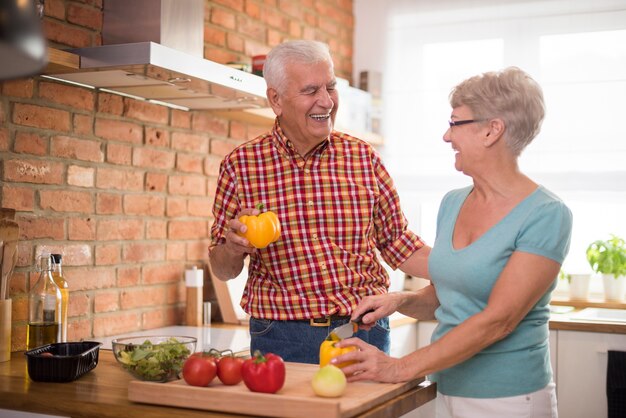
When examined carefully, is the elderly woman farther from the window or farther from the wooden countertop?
the window

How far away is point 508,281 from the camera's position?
1688 mm

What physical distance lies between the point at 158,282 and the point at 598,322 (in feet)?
5.92

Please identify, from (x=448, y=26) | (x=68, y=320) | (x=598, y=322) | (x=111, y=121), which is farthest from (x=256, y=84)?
(x=448, y=26)

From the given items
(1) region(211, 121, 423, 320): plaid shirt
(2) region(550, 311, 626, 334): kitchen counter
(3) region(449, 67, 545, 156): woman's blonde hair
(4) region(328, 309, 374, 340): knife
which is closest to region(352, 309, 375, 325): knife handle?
(4) region(328, 309, 374, 340): knife

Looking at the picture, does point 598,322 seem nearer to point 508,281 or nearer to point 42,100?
point 508,281

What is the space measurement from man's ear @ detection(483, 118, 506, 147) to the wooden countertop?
0.60m

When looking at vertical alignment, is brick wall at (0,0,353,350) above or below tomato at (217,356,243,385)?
above

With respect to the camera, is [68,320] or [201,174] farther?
[201,174]

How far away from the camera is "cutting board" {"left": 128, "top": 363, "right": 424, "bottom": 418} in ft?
5.16

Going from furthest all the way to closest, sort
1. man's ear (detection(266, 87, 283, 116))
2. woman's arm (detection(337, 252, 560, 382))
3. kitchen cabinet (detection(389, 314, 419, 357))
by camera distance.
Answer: kitchen cabinet (detection(389, 314, 419, 357)) → man's ear (detection(266, 87, 283, 116)) → woman's arm (detection(337, 252, 560, 382))

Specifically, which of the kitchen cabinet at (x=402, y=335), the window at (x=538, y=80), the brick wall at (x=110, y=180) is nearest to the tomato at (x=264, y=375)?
the brick wall at (x=110, y=180)

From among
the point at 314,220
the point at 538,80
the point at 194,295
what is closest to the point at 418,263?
the point at 314,220

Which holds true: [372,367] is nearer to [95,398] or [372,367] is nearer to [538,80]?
[95,398]

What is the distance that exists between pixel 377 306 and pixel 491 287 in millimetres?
369
